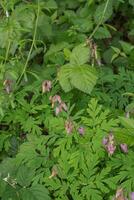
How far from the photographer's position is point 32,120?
2648 mm

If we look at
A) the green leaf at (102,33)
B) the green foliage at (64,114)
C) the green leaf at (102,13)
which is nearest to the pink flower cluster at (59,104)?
the green foliage at (64,114)

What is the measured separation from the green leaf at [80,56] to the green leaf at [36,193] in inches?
30.8

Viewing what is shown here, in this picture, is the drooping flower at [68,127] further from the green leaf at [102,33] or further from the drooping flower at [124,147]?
the green leaf at [102,33]

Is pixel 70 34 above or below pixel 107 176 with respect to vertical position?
above

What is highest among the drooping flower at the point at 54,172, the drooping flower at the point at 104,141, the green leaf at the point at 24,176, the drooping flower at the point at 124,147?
the drooping flower at the point at 104,141

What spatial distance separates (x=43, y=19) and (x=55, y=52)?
25cm

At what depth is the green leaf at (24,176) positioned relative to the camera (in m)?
2.37

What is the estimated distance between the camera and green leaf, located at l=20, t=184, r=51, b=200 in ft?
7.50

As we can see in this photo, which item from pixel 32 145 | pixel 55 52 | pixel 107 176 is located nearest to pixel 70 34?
pixel 55 52

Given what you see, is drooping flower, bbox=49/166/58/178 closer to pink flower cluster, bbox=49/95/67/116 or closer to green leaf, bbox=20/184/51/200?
green leaf, bbox=20/184/51/200

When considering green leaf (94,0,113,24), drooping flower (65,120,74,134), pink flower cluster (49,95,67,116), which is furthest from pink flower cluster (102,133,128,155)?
green leaf (94,0,113,24)

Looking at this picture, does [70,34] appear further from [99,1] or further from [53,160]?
[53,160]

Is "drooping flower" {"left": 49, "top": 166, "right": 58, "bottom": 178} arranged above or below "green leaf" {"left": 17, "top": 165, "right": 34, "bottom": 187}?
above

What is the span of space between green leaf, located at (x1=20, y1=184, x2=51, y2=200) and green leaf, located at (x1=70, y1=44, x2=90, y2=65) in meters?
0.78
